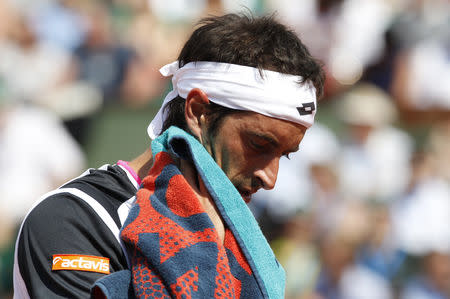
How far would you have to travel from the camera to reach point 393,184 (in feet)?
22.5

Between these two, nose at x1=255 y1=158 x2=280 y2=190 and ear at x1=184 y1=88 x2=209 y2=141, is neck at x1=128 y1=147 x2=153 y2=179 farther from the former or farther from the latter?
nose at x1=255 y1=158 x2=280 y2=190

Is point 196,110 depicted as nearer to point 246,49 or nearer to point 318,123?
point 246,49

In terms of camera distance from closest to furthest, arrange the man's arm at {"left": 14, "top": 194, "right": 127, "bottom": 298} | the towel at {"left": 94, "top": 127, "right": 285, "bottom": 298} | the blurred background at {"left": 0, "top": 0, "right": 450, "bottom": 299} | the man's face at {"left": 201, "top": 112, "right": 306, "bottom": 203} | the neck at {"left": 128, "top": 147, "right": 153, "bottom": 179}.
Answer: the towel at {"left": 94, "top": 127, "right": 285, "bottom": 298} → the man's arm at {"left": 14, "top": 194, "right": 127, "bottom": 298} → the man's face at {"left": 201, "top": 112, "right": 306, "bottom": 203} → the neck at {"left": 128, "top": 147, "right": 153, "bottom": 179} → the blurred background at {"left": 0, "top": 0, "right": 450, "bottom": 299}

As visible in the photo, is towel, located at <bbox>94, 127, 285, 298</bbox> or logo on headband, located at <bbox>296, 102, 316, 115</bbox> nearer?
towel, located at <bbox>94, 127, 285, 298</bbox>

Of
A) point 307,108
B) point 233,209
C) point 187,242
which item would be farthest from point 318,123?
point 187,242

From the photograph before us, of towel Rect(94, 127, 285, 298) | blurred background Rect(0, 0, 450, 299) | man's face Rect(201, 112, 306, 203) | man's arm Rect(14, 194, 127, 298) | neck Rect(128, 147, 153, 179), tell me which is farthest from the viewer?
blurred background Rect(0, 0, 450, 299)

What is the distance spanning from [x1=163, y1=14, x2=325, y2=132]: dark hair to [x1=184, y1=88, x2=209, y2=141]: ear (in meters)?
0.02

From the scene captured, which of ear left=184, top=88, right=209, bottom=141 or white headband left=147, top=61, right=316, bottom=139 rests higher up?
white headband left=147, top=61, right=316, bottom=139

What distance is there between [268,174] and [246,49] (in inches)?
13.9

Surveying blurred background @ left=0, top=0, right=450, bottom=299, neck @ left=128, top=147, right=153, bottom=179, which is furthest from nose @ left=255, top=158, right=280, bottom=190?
blurred background @ left=0, top=0, right=450, bottom=299

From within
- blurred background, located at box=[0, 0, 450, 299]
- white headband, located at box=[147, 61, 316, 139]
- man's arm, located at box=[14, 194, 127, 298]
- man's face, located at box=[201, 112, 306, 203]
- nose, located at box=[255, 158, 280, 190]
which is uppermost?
white headband, located at box=[147, 61, 316, 139]

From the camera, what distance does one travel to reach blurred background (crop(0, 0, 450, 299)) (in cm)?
611

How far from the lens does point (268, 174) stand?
1951mm

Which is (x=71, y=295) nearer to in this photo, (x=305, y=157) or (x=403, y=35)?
(x=305, y=157)
